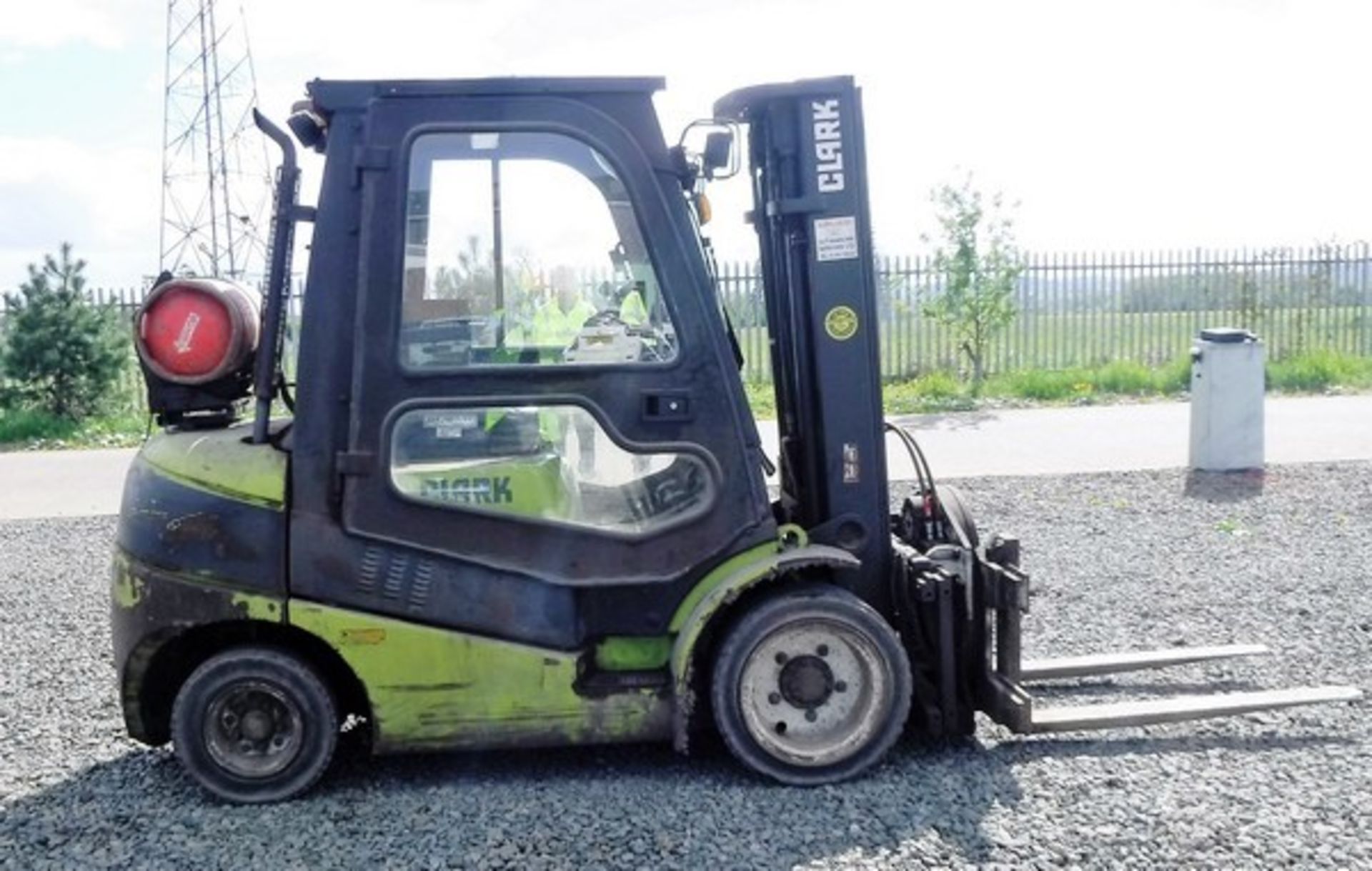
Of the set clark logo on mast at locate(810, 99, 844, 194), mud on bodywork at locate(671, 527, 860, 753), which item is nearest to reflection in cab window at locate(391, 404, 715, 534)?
mud on bodywork at locate(671, 527, 860, 753)

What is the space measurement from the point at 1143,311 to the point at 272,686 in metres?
18.9

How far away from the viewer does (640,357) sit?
4.59 metres

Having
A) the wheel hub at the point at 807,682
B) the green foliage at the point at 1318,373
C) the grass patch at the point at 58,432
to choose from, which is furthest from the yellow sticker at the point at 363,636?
the green foliage at the point at 1318,373

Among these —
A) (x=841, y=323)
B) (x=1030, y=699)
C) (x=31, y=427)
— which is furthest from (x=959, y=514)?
(x=31, y=427)

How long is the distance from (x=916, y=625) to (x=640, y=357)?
1.42 metres

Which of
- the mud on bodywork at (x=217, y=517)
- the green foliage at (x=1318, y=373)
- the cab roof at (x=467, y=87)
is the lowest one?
the green foliage at (x=1318, y=373)

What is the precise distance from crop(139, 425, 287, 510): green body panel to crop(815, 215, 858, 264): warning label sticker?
1.92 metres

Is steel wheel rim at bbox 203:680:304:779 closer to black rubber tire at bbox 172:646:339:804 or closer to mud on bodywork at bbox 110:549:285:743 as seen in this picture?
black rubber tire at bbox 172:646:339:804

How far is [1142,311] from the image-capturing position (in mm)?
21469

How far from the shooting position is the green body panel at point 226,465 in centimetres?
462

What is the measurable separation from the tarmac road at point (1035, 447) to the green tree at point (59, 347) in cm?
142

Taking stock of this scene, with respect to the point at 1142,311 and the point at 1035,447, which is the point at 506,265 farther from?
the point at 1142,311

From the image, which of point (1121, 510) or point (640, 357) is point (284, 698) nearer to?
point (640, 357)

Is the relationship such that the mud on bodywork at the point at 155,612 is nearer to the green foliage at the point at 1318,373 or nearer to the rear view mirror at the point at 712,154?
the rear view mirror at the point at 712,154
